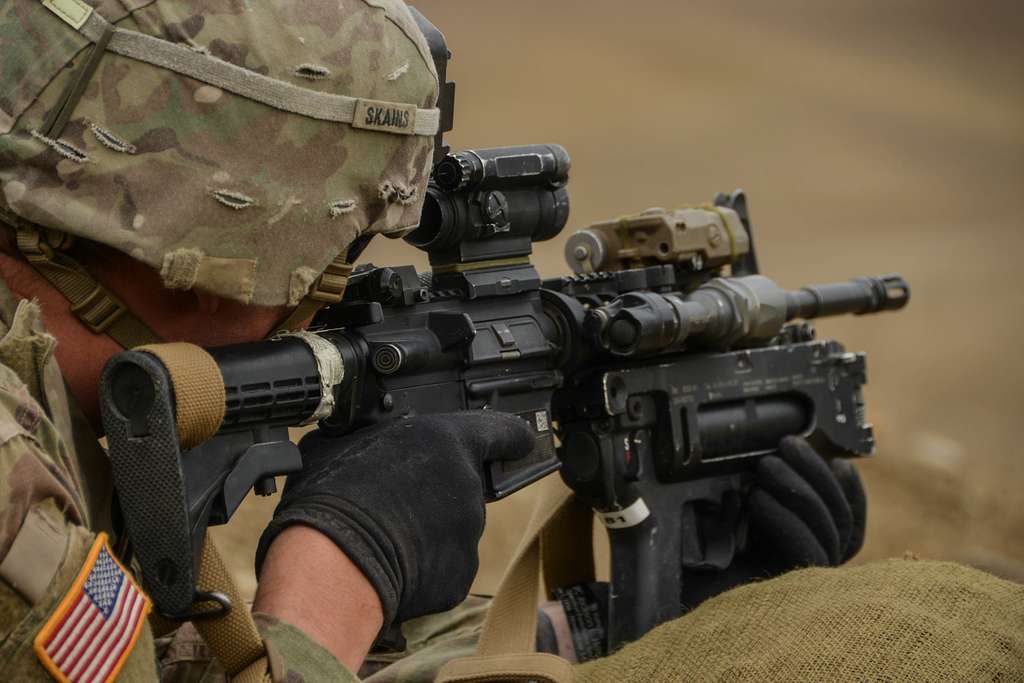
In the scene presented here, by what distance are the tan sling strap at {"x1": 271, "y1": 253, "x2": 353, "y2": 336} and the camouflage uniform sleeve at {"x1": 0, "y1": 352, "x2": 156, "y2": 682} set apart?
0.67 m

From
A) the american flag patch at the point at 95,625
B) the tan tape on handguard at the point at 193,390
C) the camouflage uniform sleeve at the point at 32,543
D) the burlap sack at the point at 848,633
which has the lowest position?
the burlap sack at the point at 848,633

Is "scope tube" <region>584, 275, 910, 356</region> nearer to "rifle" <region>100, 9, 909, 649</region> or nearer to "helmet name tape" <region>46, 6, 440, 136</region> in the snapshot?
"rifle" <region>100, 9, 909, 649</region>

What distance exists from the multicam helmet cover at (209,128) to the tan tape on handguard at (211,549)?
16 cm

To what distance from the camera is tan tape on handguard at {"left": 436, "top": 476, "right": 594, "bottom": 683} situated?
114 inches

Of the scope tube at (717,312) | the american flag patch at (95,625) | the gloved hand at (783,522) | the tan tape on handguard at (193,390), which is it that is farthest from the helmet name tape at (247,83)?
the gloved hand at (783,522)

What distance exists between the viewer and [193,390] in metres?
2.07

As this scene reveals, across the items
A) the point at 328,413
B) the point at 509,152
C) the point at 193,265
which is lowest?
the point at 328,413

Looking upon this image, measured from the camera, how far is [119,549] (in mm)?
2188

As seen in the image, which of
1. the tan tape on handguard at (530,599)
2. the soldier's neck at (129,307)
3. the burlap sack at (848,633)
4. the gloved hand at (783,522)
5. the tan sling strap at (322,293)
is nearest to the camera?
the soldier's neck at (129,307)

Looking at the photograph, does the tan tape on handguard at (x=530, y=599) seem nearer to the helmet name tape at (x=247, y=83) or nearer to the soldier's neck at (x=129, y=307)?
the soldier's neck at (x=129, y=307)

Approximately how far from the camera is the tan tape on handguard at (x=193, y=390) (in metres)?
2.04

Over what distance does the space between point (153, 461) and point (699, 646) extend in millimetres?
1400

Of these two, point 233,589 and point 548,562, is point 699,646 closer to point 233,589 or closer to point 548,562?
point 548,562

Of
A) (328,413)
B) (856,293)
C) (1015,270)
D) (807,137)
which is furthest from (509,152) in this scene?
(807,137)
